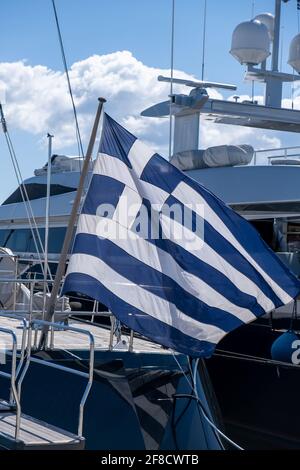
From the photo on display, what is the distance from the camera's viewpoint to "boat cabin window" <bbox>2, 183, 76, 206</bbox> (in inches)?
779

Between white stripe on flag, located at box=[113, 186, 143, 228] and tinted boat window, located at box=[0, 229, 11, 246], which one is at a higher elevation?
tinted boat window, located at box=[0, 229, 11, 246]

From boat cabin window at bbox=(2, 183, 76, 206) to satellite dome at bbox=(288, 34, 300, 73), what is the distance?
560 cm

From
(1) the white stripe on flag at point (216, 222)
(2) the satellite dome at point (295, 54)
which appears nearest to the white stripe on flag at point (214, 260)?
(1) the white stripe on flag at point (216, 222)

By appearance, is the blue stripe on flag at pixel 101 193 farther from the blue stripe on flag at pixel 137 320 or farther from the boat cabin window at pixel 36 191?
the boat cabin window at pixel 36 191

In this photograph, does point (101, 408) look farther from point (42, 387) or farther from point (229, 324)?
point (229, 324)

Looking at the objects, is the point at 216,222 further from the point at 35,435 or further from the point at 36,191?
the point at 36,191

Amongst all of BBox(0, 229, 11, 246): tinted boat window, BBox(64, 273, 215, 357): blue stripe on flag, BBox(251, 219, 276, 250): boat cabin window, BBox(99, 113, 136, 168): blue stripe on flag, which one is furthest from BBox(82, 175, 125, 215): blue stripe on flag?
BBox(0, 229, 11, 246): tinted boat window

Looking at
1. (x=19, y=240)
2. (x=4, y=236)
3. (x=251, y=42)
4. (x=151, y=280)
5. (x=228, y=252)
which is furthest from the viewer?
(x=4, y=236)

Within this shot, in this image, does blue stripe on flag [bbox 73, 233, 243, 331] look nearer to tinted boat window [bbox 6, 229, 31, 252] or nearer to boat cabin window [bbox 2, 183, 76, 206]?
boat cabin window [bbox 2, 183, 76, 206]

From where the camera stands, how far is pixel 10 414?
6223mm

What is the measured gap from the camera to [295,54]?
17.9 meters

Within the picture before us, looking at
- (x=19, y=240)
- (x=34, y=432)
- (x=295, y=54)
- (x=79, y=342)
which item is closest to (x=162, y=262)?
(x=34, y=432)

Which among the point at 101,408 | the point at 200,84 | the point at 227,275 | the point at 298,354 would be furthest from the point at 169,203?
the point at 200,84

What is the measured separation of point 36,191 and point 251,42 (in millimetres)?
7355
